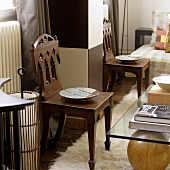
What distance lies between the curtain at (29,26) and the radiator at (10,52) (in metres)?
0.05

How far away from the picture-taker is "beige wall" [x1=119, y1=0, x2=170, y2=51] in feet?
18.6

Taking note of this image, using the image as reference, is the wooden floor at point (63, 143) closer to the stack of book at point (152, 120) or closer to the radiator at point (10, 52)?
the radiator at point (10, 52)

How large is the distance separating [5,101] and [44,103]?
1.05m

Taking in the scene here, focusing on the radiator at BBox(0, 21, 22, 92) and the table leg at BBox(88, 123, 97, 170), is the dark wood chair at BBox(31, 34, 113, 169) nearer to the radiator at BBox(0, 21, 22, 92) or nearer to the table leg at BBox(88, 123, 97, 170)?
the table leg at BBox(88, 123, 97, 170)

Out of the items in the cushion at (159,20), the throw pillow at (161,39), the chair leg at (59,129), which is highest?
the cushion at (159,20)

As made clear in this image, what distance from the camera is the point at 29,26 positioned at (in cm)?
307

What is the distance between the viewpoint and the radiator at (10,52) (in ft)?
9.55

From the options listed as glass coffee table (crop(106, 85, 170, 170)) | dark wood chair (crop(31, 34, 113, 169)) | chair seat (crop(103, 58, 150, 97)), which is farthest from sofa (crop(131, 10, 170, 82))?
glass coffee table (crop(106, 85, 170, 170))

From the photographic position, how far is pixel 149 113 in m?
2.33

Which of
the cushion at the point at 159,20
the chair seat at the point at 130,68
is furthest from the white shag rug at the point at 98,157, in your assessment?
the cushion at the point at 159,20

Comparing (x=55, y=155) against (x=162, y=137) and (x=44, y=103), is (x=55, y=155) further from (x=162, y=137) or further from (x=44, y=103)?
(x=162, y=137)

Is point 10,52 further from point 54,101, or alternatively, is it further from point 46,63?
point 54,101

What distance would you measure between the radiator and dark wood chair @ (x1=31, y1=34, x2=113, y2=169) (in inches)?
9.2

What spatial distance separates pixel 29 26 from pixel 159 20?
271 centimetres
